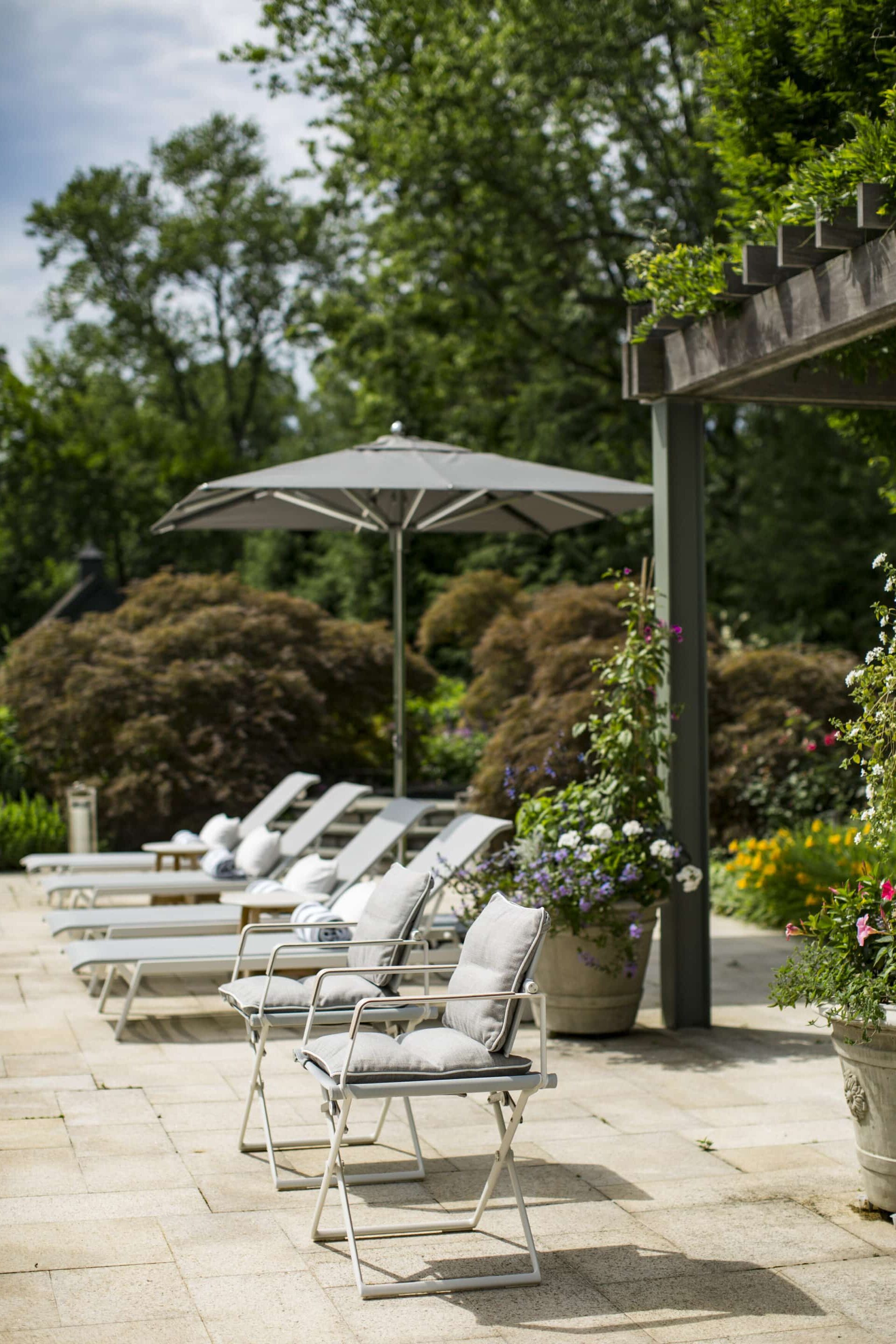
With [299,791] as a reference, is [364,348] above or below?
above

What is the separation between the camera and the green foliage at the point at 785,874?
821 centimetres

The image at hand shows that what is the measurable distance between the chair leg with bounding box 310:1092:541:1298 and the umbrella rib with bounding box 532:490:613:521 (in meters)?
4.27

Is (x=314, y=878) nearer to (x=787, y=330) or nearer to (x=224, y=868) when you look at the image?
(x=224, y=868)

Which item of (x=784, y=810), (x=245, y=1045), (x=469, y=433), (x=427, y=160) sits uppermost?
(x=427, y=160)

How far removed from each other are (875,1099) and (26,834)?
912 centimetres

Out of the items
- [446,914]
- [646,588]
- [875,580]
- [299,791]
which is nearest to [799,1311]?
[646,588]

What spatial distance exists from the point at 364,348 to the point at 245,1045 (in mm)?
12979

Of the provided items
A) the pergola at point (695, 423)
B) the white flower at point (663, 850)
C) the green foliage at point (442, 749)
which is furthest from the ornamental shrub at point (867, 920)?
the green foliage at point (442, 749)

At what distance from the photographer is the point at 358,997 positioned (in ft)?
13.6

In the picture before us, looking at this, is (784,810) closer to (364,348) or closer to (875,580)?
(875,580)

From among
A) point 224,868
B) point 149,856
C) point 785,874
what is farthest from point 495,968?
point 149,856

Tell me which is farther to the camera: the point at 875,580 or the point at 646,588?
the point at 875,580

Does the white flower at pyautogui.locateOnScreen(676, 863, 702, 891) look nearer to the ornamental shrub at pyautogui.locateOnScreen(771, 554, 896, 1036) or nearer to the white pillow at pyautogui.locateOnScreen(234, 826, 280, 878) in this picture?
the ornamental shrub at pyautogui.locateOnScreen(771, 554, 896, 1036)

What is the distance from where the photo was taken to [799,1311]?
3.09 metres
